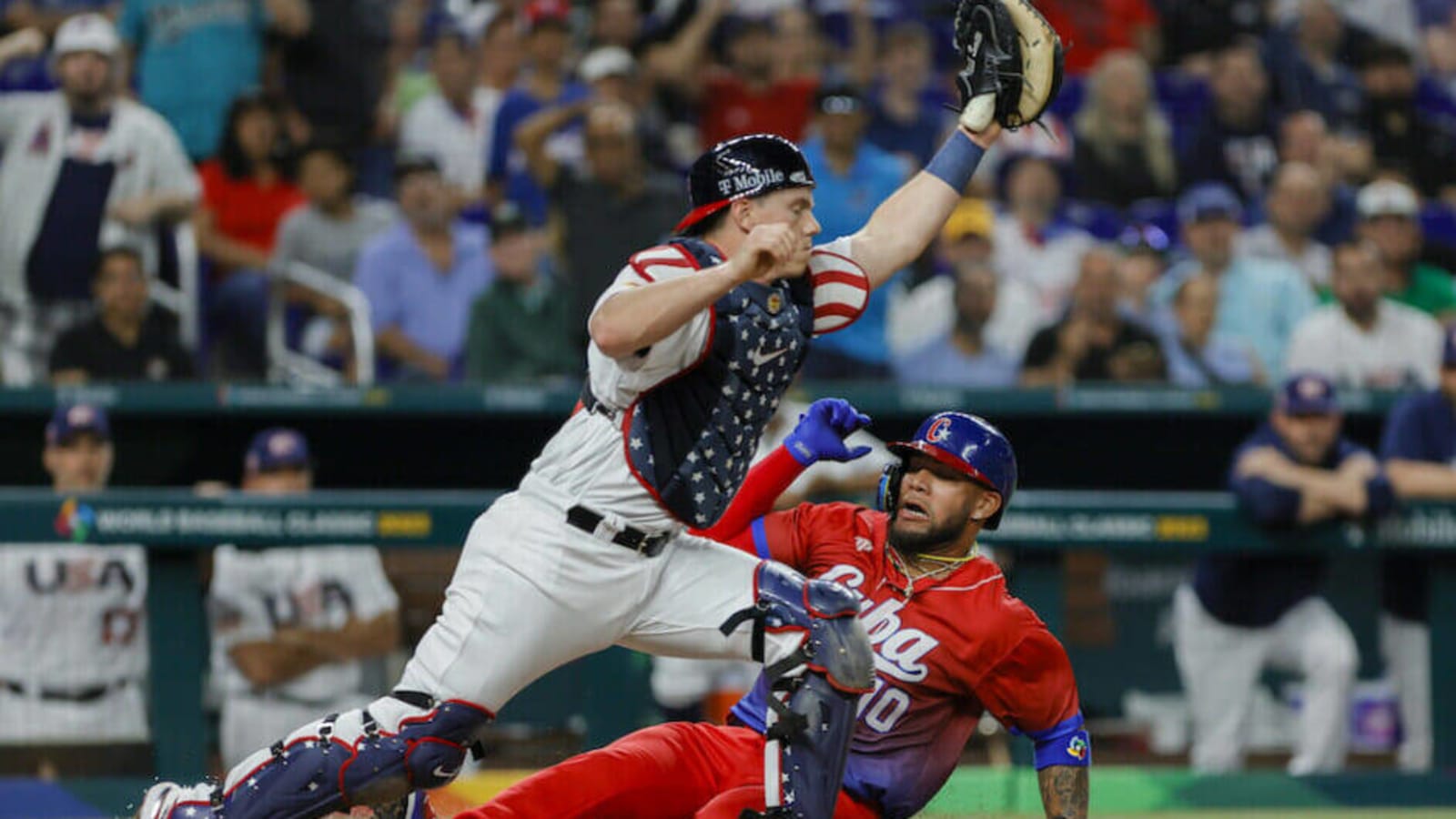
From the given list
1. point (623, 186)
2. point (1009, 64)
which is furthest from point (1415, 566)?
point (623, 186)

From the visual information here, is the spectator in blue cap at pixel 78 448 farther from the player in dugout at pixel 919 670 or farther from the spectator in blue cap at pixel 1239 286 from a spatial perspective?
the spectator in blue cap at pixel 1239 286

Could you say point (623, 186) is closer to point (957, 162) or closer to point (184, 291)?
point (184, 291)

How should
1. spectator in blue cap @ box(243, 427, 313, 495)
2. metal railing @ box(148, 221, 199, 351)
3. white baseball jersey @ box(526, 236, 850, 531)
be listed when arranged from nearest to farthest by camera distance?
white baseball jersey @ box(526, 236, 850, 531) → spectator in blue cap @ box(243, 427, 313, 495) → metal railing @ box(148, 221, 199, 351)

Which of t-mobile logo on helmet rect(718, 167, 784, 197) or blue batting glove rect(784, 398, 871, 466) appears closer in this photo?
t-mobile logo on helmet rect(718, 167, 784, 197)

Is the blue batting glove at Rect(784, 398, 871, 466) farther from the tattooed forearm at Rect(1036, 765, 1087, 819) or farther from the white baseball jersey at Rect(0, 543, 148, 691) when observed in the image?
the white baseball jersey at Rect(0, 543, 148, 691)

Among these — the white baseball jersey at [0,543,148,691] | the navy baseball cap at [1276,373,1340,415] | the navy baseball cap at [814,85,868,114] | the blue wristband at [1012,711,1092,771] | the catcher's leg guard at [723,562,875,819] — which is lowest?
the white baseball jersey at [0,543,148,691]

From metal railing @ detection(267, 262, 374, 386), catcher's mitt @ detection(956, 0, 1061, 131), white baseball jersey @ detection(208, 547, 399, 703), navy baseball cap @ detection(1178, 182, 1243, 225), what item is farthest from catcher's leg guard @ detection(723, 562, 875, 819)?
navy baseball cap @ detection(1178, 182, 1243, 225)

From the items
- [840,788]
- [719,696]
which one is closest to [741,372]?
[840,788]
